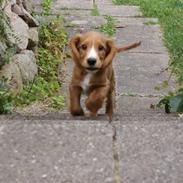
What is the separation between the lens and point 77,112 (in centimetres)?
495

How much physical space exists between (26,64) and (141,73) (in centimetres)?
185

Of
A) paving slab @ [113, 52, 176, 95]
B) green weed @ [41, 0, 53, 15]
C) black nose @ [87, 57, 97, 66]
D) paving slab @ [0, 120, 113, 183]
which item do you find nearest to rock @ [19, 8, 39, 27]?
paving slab @ [113, 52, 176, 95]

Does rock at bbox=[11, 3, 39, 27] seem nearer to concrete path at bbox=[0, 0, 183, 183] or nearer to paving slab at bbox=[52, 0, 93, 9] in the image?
paving slab at bbox=[52, 0, 93, 9]

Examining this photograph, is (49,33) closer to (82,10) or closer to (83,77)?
(82,10)

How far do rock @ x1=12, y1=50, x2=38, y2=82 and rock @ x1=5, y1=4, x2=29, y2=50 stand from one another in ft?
0.36

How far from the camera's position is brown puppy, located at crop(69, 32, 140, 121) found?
4.68 m

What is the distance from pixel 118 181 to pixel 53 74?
196 inches

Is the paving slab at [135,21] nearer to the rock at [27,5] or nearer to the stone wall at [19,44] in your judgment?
the rock at [27,5]

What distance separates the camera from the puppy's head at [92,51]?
4.61 meters

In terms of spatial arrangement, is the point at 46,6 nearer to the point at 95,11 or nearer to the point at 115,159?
the point at 95,11

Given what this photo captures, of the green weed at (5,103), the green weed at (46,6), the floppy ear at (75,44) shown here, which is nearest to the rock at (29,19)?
the green weed at (46,6)

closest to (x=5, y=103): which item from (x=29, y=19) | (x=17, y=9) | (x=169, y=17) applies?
(x=17, y=9)

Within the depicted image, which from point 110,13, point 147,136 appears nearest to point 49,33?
point 110,13

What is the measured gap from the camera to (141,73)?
28.3ft
